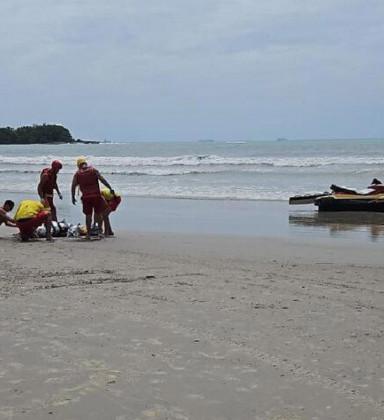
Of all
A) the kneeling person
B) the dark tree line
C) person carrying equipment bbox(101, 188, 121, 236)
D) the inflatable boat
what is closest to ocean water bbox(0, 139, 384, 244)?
the inflatable boat

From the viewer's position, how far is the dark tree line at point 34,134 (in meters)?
124

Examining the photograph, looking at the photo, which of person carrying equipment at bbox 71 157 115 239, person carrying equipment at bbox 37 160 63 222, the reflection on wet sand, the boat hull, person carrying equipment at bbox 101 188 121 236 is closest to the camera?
person carrying equipment at bbox 71 157 115 239

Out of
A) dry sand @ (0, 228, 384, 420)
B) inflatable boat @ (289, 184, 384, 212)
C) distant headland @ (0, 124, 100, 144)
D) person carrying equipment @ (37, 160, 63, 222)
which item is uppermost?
distant headland @ (0, 124, 100, 144)

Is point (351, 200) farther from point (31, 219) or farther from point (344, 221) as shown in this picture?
point (31, 219)

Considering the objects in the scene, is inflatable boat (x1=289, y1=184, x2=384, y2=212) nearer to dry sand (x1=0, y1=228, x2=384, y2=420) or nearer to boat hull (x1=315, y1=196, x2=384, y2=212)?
boat hull (x1=315, y1=196, x2=384, y2=212)

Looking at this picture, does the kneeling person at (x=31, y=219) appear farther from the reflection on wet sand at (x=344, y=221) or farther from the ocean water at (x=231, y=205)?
the reflection on wet sand at (x=344, y=221)

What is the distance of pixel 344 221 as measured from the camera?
13.8m

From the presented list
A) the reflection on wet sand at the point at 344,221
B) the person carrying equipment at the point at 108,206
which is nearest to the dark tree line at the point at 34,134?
the reflection on wet sand at the point at 344,221

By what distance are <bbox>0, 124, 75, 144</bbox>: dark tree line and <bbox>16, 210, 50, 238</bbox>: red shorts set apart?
11766cm

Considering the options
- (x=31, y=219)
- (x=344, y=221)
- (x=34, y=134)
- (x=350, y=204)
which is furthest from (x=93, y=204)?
(x=34, y=134)

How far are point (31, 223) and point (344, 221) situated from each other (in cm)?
677

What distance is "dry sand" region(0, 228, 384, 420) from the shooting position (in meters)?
3.27

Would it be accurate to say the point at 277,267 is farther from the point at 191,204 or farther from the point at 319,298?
the point at 191,204

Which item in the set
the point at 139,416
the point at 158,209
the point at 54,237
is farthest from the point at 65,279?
the point at 158,209
